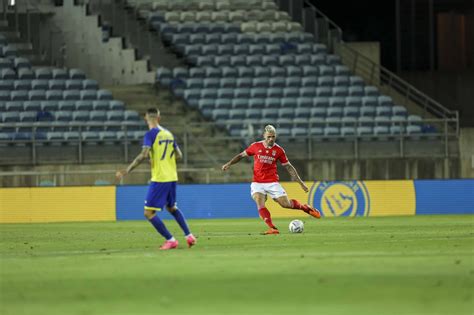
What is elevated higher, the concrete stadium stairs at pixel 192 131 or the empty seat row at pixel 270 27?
the empty seat row at pixel 270 27

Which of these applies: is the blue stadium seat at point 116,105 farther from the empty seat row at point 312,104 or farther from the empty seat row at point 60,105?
the empty seat row at point 312,104

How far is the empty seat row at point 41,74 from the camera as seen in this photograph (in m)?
41.3

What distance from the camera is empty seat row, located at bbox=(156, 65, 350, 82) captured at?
143 feet

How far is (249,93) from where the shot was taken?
4288 cm

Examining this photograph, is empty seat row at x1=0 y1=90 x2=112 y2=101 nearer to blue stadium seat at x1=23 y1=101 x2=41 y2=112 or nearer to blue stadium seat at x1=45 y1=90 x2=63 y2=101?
blue stadium seat at x1=45 y1=90 x2=63 y2=101

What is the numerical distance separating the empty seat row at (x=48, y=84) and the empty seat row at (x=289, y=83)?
3.54 meters

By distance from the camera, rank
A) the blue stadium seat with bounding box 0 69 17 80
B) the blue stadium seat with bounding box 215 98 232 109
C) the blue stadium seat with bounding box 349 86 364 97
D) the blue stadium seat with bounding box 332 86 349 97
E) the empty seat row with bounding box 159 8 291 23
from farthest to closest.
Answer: the empty seat row with bounding box 159 8 291 23 → the blue stadium seat with bounding box 349 86 364 97 → the blue stadium seat with bounding box 332 86 349 97 → the blue stadium seat with bounding box 215 98 232 109 → the blue stadium seat with bounding box 0 69 17 80

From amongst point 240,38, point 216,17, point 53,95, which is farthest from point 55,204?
point 216,17

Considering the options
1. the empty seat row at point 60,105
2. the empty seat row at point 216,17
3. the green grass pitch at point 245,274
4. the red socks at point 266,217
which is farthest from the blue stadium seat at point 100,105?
the red socks at point 266,217

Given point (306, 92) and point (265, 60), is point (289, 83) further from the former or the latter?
point (265, 60)

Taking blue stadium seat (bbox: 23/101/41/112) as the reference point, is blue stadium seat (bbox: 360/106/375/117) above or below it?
below

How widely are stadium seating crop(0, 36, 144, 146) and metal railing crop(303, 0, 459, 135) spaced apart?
9914 mm

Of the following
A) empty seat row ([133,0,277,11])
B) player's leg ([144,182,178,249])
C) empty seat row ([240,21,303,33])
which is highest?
empty seat row ([133,0,277,11])

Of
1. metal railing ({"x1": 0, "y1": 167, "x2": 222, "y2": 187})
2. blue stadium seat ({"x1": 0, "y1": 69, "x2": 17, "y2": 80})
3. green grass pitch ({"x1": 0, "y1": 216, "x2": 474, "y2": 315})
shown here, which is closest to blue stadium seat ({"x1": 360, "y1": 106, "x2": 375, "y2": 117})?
metal railing ({"x1": 0, "y1": 167, "x2": 222, "y2": 187})
